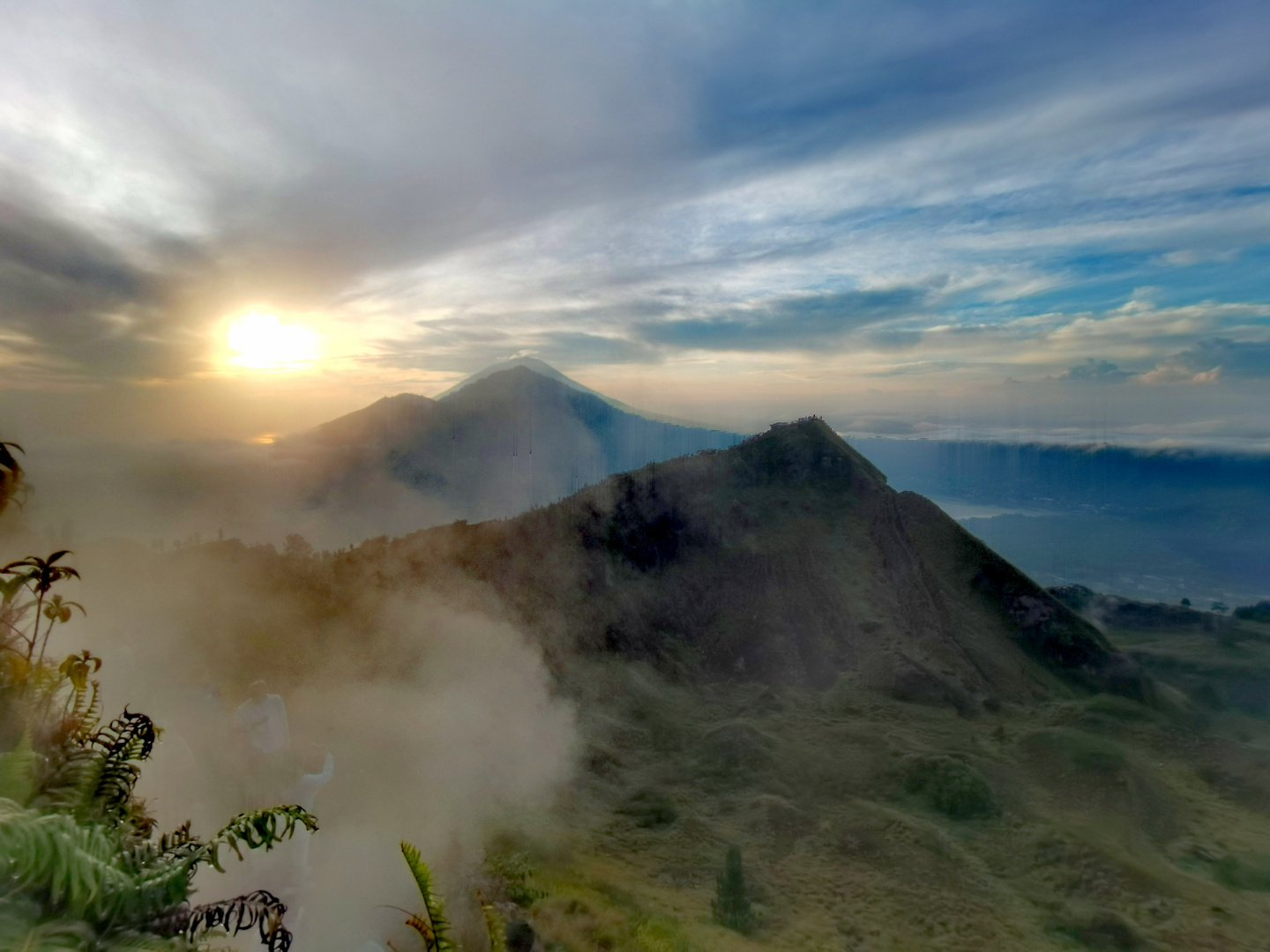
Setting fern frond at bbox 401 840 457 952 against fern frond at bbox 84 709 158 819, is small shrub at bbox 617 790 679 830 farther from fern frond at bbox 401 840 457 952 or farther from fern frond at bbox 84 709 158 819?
fern frond at bbox 84 709 158 819

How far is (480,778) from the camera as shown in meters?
24.6

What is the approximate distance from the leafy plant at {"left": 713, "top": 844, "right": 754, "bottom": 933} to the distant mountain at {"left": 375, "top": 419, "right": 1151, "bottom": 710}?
17.8 m

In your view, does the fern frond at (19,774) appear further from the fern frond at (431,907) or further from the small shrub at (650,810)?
the small shrub at (650,810)

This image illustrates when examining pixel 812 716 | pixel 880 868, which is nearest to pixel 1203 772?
pixel 812 716

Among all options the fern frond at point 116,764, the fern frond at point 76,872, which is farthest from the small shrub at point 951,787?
the fern frond at point 76,872

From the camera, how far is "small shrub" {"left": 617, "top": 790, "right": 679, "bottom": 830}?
83.7 ft

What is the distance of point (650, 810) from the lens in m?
26.2

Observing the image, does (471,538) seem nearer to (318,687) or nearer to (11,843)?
(318,687)

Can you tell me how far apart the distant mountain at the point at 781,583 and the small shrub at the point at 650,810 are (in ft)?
35.9

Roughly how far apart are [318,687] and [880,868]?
69.9 feet

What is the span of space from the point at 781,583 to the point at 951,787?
19.5m

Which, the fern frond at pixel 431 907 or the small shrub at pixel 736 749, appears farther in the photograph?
the small shrub at pixel 736 749

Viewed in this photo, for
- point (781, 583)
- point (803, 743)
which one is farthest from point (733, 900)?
point (781, 583)

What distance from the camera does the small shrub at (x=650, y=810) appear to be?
25.5 meters
